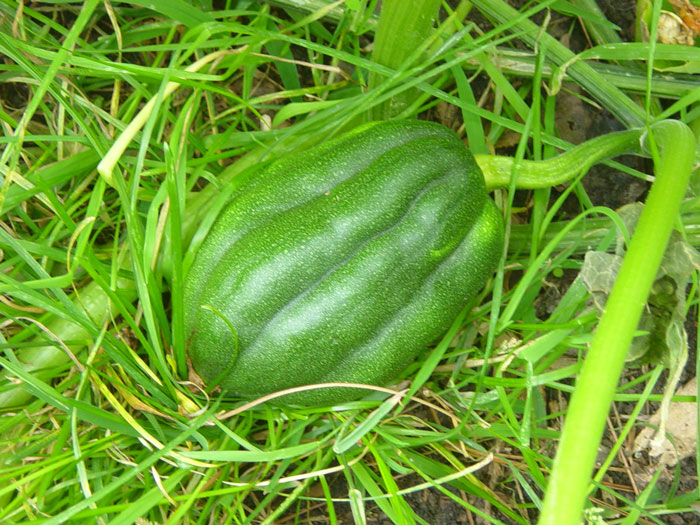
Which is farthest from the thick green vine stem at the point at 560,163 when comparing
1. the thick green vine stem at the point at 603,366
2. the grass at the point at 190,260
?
the thick green vine stem at the point at 603,366

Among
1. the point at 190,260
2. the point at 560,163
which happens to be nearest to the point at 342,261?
the point at 190,260

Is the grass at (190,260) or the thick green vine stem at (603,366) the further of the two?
the grass at (190,260)

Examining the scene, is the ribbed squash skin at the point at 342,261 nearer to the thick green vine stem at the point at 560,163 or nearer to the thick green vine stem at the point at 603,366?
the thick green vine stem at the point at 560,163

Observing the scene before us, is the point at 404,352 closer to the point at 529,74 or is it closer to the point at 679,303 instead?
the point at 679,303

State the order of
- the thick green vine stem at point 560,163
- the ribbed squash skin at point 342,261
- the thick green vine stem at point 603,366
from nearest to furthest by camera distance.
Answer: the thick green vine stem at point 603,366
the ribbed squash skin at point 342,261
the thick green vine stem at point 560,163

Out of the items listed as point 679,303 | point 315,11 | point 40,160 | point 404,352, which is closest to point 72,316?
point 40,160

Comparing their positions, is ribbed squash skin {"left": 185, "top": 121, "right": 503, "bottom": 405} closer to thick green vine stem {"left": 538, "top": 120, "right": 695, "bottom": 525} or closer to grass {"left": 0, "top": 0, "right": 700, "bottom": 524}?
grass {"left": 0, "top": 0, "right": 700, "bottom": 524}

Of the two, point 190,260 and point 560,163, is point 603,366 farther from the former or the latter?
point 190,260
